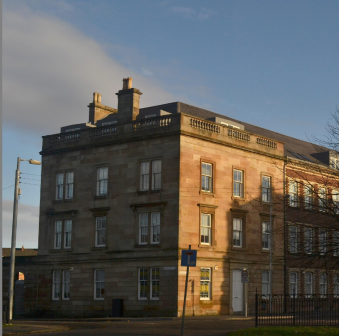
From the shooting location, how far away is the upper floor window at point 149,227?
43062 mm

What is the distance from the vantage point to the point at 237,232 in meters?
46.3

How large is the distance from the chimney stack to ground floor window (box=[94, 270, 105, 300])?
11311 millimetres

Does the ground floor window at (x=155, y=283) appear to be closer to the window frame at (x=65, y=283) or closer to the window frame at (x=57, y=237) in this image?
the window frame at (x=65, y=283)

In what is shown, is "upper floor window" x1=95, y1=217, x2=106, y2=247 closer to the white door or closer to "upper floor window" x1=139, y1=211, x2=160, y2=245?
"upper floor window" x1=139, y1=211, x2=160, y2=245

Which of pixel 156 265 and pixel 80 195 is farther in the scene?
pixel 80 195

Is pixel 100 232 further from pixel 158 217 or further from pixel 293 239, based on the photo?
pixel 293 239

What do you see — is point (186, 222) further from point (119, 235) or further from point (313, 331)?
point (313, 331)

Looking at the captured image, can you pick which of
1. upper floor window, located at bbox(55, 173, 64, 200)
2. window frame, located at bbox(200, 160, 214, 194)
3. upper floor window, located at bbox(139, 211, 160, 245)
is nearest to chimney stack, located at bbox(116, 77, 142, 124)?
upper floor window, located at bbox(55, 173, 64, 200)

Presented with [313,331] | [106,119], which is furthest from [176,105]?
[313,331]

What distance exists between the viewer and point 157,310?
136 ft

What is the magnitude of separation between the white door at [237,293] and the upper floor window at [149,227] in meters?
6.70

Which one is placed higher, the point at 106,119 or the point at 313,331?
the point at 106,119

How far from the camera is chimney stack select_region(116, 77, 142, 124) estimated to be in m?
47.6

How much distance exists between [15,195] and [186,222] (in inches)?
482
